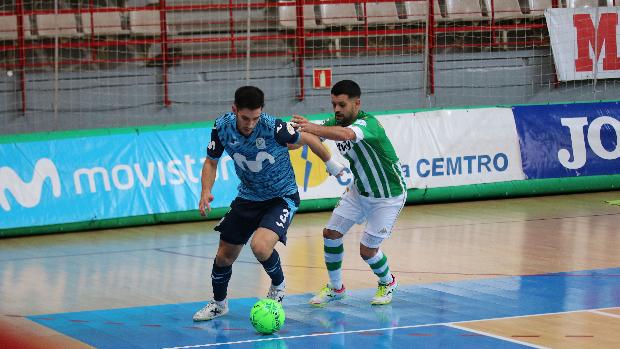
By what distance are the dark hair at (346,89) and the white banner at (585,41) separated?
10.4m

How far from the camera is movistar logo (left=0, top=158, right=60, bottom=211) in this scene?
15.2m

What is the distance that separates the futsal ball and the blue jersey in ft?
3.67

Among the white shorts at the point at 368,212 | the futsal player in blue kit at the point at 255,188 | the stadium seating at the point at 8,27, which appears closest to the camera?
the futsal player in blue kit at the point at 255,188

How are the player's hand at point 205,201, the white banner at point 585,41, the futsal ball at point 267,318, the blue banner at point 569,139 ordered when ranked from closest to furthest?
the futsal ball at point 267,318 < the player's hand at point 205,201 < the blue banner at point 569,139 < the white banner at point 585,41

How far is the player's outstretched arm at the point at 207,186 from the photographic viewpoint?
31.6ft

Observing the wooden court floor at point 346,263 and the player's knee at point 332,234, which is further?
the player's knee at point 332,234

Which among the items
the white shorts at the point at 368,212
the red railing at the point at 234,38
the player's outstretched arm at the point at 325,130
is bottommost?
the white shorts at the point at 368,212

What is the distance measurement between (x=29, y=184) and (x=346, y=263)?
499 cm

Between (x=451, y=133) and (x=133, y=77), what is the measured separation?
5.30 metres

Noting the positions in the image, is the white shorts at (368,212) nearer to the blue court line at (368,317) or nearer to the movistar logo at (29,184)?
the blue court line at (368,317)

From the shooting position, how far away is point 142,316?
404 inches

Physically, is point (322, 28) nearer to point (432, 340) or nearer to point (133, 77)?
point (133, 77)

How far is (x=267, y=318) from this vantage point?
365 inches

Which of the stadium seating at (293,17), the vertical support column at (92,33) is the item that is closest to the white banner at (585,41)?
the stadium seating at (293,17)
